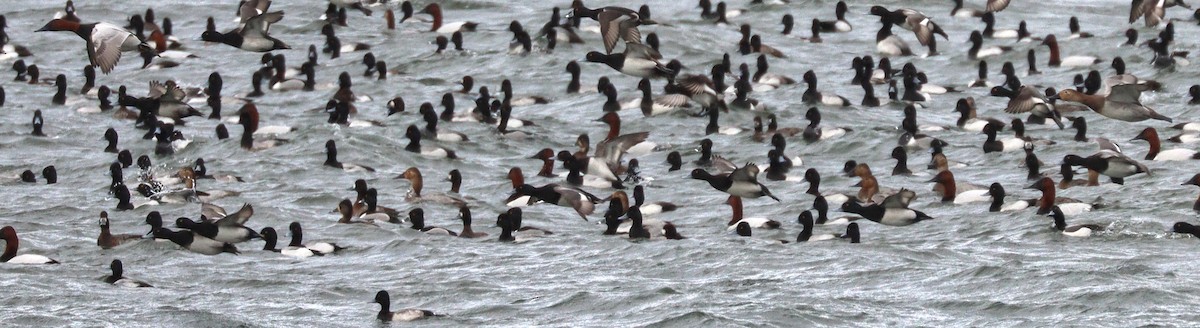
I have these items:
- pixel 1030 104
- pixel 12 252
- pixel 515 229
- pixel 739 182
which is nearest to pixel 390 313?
pixel 515 229

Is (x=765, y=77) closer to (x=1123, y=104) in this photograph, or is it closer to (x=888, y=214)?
(x=1123, y=104)

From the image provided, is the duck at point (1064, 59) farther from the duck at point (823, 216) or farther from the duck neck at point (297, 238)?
the duck neck at point (297, 238)

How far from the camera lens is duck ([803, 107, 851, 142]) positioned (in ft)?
111

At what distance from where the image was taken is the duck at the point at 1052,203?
82.1 feet

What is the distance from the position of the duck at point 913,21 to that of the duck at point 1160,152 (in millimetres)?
8806

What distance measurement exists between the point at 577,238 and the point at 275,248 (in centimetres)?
338

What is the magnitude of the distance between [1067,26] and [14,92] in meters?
22.6

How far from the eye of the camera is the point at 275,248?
24734 millimetres

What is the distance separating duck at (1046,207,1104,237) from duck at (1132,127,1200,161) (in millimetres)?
5880

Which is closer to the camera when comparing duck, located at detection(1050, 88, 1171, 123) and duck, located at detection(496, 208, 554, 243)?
duck, located at detection(496, 208, 554, 243)

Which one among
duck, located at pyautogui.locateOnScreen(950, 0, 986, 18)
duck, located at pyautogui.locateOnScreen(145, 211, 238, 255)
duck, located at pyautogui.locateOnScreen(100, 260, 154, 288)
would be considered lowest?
duck, located at pyautogui.locateOnScreen(950, 0, 986, 18)

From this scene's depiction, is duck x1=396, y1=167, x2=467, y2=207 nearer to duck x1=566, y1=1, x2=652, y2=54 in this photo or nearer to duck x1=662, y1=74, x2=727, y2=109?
duck x1=566, y1=1, x2=652, y2=54

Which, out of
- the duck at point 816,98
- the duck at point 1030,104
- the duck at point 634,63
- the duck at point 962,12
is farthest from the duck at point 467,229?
the duck at point 962,12

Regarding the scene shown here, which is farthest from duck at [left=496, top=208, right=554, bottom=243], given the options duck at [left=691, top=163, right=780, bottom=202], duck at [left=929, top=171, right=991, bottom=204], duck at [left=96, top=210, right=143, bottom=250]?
duck at [left=929, top=171, right=991, bottom=204]
